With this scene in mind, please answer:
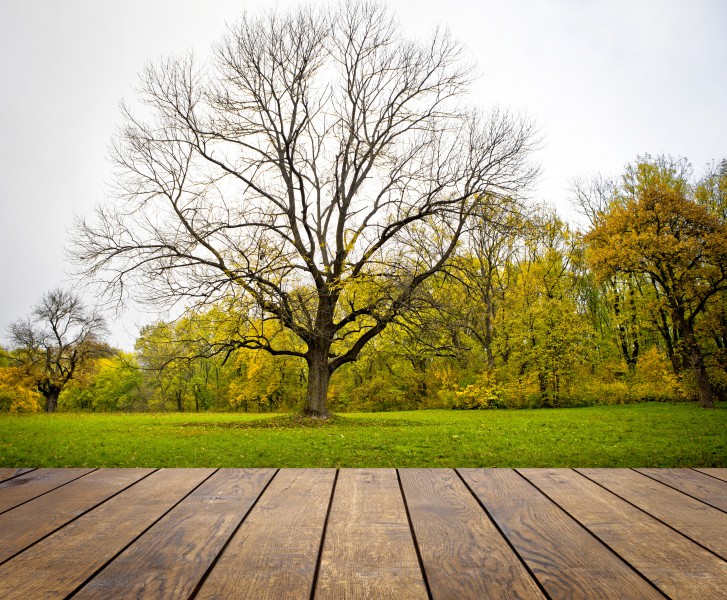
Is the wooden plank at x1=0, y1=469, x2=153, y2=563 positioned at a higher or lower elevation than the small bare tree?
lower

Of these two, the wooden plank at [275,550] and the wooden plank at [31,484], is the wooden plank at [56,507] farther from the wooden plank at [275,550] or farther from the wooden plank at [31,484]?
the wooden plank at [275,550]

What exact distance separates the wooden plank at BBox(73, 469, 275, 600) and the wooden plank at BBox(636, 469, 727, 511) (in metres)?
1.99

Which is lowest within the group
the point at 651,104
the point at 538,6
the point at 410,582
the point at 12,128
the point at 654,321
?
the point at 410,582

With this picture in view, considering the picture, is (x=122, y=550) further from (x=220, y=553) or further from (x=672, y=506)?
(x=672, y=506)

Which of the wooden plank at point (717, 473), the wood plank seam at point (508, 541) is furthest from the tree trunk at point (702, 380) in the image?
the wood plank seam at point (508, 541)

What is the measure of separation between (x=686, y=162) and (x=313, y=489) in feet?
116

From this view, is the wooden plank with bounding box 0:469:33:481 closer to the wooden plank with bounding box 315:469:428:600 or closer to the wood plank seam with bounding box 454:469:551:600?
the wooden plank with bounding box 315:469:428:600

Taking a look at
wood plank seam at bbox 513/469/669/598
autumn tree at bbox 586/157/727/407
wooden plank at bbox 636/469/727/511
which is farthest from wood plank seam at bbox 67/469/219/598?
autumn tree at bbox 586/157/727/407

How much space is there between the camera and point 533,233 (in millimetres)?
16797

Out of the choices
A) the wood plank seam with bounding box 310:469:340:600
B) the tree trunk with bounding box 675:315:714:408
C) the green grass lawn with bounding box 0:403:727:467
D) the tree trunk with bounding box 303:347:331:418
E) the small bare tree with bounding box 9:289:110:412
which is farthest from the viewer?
the small bare tree with bounding box 9:289:110:412

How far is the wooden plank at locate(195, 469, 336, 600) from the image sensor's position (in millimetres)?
1262

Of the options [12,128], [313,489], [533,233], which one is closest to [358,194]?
[533,233]

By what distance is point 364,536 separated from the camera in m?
1.64

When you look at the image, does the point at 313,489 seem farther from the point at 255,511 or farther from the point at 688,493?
the point at 688,493
